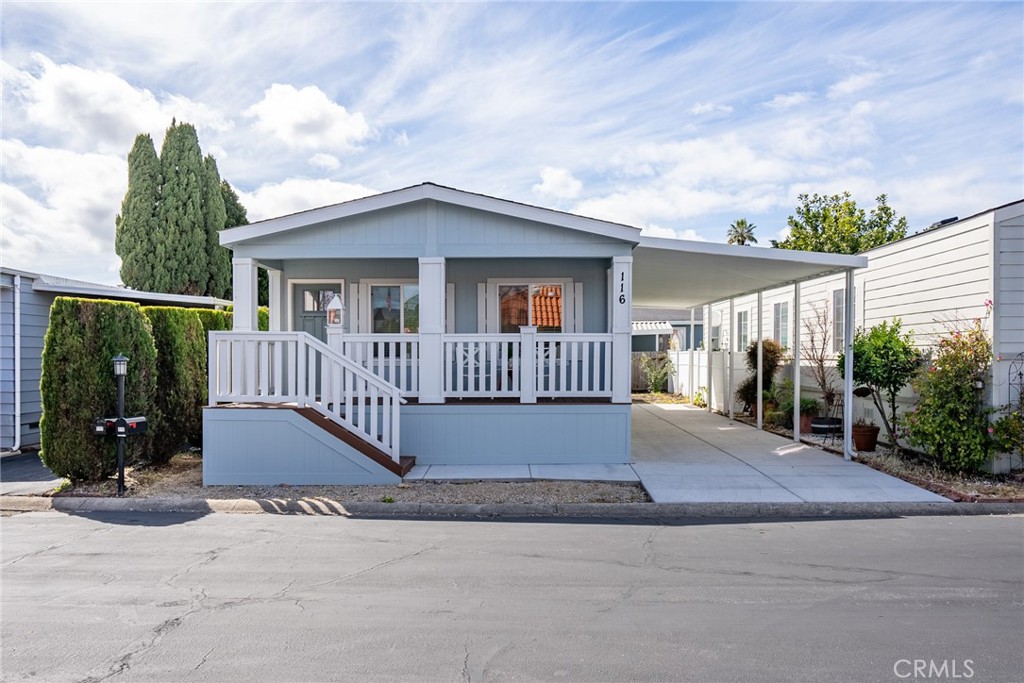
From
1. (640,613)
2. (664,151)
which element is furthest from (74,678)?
(664,151)

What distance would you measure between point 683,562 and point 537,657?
6.98 ft

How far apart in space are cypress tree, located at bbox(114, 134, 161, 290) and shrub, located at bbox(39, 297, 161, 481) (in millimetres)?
17211

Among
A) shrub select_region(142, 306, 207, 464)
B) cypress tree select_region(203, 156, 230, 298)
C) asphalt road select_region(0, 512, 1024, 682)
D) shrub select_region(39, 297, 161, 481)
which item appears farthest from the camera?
cypress tree select_region(203, 156, 230, 298)

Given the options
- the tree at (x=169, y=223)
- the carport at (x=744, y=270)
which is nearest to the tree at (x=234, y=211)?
the tree at (x=169, y=223)

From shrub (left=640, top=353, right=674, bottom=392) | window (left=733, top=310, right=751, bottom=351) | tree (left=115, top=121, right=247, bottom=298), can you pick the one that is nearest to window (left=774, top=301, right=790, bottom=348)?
window (left=733, top=310, right=751, bottom=351)

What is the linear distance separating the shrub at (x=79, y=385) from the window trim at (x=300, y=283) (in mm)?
3381

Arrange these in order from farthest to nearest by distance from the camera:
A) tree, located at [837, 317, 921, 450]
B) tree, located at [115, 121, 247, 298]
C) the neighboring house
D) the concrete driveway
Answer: tree, located at [115, 121, 247, 298] < the neighboring house < tree, located at [837, 317, 921, 450] < the concrete driveway

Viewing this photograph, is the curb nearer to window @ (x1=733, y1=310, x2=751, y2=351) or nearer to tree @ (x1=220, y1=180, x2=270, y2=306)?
window @ (x1=733, y1=310, x2=751, y2=351)

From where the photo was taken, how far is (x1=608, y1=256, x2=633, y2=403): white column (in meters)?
9.13

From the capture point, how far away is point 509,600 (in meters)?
4.48

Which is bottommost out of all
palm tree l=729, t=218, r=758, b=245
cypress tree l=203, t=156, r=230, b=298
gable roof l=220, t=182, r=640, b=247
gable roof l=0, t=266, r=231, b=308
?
gable roof l=0, t=266, r=231, b=308

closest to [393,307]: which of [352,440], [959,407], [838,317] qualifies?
[352,440]

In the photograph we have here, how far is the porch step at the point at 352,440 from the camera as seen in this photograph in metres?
8.03

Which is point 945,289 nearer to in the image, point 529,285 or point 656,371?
point 529,285
